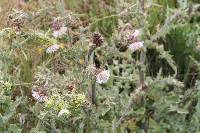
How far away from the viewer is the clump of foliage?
2172mm

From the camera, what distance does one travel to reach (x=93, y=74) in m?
2.06

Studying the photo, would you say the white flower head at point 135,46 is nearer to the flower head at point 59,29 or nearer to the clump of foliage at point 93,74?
the clump of foliage at point 93,74

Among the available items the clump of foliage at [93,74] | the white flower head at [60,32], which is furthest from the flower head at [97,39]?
the white flower head at [60,32]

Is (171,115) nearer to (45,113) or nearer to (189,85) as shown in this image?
(189,85)

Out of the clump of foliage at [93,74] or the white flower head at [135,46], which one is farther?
the white flower head at [135,46]

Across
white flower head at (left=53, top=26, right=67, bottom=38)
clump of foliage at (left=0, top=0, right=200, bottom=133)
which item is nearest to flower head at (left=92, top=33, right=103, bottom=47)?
clump of foliage at (left=0, top=0, right=200, bottom=133)

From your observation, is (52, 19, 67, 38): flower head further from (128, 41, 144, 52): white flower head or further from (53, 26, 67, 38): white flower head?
(128, 41, 144, 52): white flower head

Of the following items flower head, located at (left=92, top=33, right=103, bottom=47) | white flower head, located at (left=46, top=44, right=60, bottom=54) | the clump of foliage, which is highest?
flower head, located at (left=92, top=33, right=103, bottom=47)

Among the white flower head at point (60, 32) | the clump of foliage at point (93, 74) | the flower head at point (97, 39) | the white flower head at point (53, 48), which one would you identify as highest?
the white flower head at point (60, 32)

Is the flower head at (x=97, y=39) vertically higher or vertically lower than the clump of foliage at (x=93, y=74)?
higher

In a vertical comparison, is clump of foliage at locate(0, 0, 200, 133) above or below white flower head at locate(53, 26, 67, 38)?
below

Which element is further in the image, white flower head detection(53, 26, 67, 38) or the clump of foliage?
white flower head detection(53, 26, 67, 38)

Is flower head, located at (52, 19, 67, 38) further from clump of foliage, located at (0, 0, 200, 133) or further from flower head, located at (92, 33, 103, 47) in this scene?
flower head, located at (92, 33, 103, 47)

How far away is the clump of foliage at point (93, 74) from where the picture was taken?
217 cm
